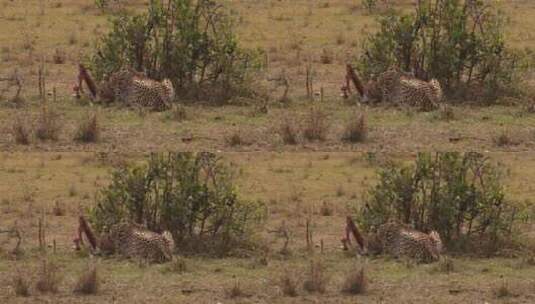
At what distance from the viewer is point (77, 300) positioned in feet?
65.7

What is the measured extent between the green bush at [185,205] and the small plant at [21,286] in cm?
161

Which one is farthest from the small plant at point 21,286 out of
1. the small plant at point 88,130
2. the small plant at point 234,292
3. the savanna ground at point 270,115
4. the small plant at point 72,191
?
the small plant at point 72,191

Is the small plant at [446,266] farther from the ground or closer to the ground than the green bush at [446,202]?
closer to the ground

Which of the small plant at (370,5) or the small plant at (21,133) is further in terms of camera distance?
the small plant at (370,5)

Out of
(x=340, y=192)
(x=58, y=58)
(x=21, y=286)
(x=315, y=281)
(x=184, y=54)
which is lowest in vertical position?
(x=340, y=192)

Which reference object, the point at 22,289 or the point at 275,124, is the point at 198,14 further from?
the point at 22,289

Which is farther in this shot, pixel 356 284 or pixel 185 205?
pixel 185 205

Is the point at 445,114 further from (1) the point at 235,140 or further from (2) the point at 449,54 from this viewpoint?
(1) the point at 235,140

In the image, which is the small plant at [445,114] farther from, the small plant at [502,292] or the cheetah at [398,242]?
the small plant at [502,292]

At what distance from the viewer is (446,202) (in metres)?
22.0

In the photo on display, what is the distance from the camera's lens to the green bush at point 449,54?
84.0ft

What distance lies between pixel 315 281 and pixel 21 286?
265 cm

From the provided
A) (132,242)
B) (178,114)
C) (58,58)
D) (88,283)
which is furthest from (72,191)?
(88,283)

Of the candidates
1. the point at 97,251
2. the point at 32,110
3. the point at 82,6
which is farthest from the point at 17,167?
the point at 82,6
